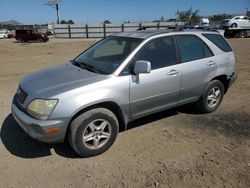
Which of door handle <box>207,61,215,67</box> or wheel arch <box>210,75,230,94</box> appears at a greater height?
door handle <box>207,61,215,67</box>

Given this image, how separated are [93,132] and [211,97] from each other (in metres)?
2.78

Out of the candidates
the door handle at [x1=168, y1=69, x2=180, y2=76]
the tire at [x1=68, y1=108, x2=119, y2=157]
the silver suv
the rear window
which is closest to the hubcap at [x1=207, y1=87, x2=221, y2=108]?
the silver suv

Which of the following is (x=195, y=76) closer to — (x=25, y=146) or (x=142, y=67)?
(x=142, y=67)

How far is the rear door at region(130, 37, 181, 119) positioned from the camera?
4.42 metres

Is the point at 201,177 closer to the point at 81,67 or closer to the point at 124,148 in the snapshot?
the point at 124,148

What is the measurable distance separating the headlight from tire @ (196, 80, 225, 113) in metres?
3.01

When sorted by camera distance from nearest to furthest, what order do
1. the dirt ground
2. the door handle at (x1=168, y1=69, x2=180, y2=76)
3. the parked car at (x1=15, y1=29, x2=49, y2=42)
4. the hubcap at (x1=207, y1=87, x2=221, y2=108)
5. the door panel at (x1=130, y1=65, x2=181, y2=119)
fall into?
the dirt ground < the door panel at (x1=130, y1=65, x2=181, y2=119) < the door handle at (x1=168, y1=69, x2=180, y2=76) < the hubcap at (x1=207, y1=87, x2=221, y2=108) < the parked car at (x1=15, y1=29, x2=49, y2=42)

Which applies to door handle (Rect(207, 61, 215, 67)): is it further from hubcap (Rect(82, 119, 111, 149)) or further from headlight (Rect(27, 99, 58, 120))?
headlight (Rect(27, 99, 58, 120))

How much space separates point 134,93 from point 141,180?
1334mm

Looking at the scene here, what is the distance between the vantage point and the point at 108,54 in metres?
5.12

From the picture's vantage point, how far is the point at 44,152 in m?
4.27

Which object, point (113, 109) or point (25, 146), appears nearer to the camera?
point (113, 109)

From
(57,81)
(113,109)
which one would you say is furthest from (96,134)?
(57,81)

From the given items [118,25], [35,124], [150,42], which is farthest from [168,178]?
[118,25]
